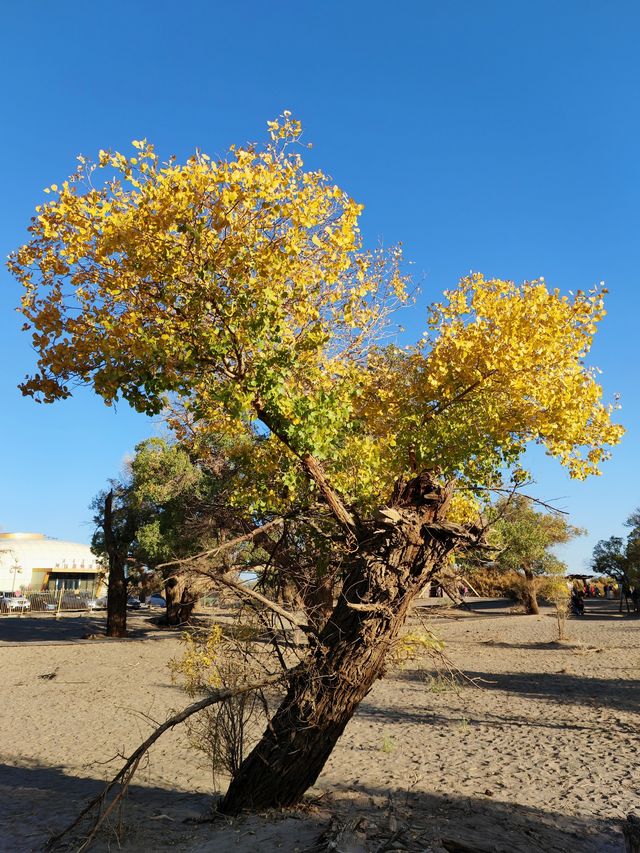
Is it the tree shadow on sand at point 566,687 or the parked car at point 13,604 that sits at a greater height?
the parked car at point 13,604

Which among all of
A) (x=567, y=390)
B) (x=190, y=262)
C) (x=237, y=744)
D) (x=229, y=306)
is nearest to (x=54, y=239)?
(x=190, y=262)

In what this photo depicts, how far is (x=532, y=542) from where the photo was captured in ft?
97.3

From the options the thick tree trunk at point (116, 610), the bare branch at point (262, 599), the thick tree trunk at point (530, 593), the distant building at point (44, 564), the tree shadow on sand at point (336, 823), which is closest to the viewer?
the tree shadow on sand at point (336, 823)

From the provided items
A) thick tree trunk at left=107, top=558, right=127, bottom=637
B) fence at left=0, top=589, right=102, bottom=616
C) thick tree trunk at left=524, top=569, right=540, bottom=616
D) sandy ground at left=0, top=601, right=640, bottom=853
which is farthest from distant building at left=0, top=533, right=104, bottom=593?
sandy ground at left=0, top=601, right=640, bottom=853

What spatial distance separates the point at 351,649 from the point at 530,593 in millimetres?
33285

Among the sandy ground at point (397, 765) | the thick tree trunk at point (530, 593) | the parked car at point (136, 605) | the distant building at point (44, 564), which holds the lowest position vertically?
the sandy ground at point (397, 765)

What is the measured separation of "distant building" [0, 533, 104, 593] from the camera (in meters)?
59.8

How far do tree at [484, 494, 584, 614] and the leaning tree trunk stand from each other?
2005 centimetres

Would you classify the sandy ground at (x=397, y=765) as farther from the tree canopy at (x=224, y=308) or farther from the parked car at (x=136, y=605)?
the parked car at (x=136, y=605)

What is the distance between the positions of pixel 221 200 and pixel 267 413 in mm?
2116

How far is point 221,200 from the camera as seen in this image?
20.4 ft

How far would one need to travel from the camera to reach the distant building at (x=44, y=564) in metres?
59.8

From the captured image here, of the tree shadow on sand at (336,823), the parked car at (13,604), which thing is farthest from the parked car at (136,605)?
the tree shadow on sand at (336,823)

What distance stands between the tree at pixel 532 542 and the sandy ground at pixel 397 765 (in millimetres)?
9373
